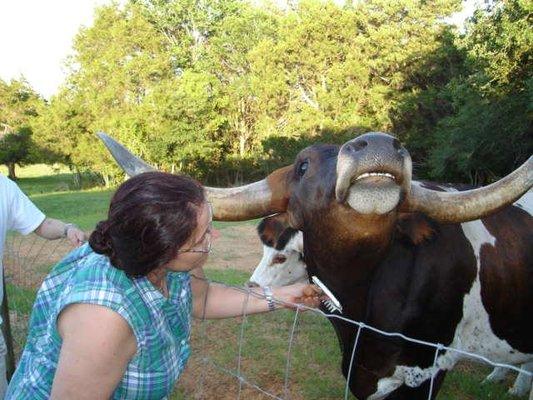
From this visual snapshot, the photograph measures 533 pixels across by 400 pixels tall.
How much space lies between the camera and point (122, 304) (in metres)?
1.42

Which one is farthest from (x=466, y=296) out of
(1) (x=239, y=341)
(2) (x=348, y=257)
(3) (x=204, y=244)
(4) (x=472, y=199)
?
(1) (x=239, y=341)

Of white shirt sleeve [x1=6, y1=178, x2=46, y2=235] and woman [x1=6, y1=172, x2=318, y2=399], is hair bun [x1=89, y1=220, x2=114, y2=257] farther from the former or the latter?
white shirt sleeve [x1=6, y1=178, x2=46, y2=235]

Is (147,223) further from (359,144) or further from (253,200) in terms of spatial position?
(253,200)

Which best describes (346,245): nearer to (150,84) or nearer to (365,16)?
(365,16)

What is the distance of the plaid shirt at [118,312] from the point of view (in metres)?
1.43

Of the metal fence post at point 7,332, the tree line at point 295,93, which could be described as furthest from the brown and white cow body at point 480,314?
the tree line at point 295,93

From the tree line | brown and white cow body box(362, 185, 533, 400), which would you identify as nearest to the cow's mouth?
brown and white cow body box(362, 185, 533, 400)

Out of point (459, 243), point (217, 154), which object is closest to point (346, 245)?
point (459, 243)

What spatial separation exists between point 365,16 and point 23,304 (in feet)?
69.6

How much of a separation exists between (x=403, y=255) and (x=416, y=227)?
0.61ft

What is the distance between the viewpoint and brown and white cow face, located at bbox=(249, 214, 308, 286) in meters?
3.07

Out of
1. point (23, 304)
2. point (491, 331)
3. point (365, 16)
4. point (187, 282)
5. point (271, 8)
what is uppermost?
point (271, 8)

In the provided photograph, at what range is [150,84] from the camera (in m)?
28.9

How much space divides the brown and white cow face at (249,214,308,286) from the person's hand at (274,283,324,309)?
2.40 ft
